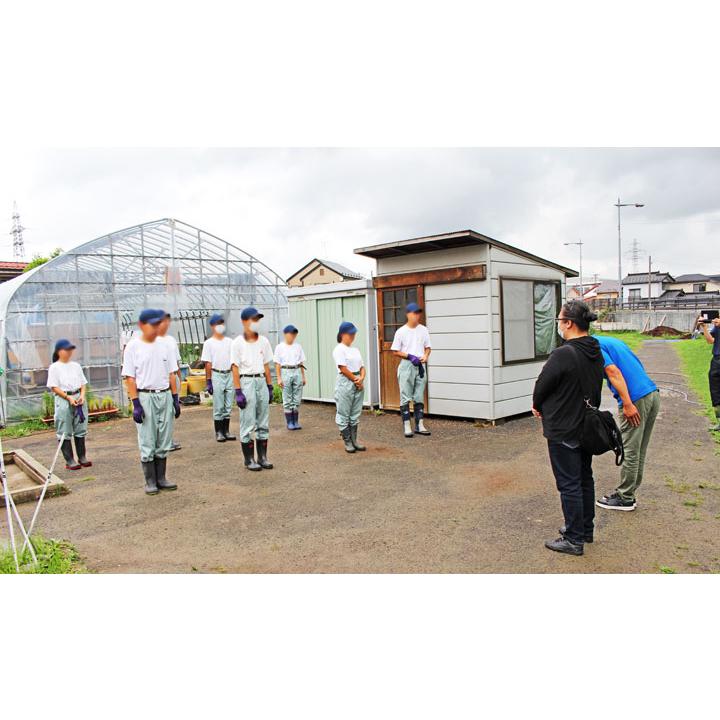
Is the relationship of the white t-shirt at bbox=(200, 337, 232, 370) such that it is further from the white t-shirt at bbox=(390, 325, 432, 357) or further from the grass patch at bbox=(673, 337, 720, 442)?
the grass patch at bbox=(673, 337, 720, 442)

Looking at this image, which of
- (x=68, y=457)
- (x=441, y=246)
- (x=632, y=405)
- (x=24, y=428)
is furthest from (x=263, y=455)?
(x=24, y=428)

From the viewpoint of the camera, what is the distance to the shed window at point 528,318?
7938mm

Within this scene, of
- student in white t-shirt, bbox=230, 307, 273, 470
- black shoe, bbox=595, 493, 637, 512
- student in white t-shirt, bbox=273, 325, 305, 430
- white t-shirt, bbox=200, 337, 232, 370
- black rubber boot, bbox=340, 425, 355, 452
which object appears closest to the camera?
black shoe, bbox=595, 493, 637, 512

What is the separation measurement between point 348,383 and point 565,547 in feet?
11.0

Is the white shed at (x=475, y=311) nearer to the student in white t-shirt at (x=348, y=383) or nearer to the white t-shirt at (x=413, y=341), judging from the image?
the white t-shirt at (x=413, y=341)

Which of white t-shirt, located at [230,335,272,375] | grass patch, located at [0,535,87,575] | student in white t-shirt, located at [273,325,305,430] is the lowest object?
grass patch, located at [0,535,87,575]

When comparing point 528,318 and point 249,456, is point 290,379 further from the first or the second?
point 528,318

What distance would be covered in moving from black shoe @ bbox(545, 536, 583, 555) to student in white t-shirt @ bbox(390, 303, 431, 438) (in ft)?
12.4

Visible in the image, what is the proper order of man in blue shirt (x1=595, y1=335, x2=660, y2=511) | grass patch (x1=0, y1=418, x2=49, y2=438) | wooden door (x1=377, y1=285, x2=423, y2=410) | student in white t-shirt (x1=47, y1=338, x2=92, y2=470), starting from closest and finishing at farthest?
1. man in blue shirt (x1=595, y1=335, x2=660, y2=511)
2. student in white t-shirt (x1=47, y1=338, x2=92, y2=470)
3. grass patch (x1=0, y1=418, x2=49, y2=438)
4. wooden door (x1=377, y1=285, x2=423, y2=410)

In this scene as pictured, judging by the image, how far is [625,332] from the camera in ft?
47.2

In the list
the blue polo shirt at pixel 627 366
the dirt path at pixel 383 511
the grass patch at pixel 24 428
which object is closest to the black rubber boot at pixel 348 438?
the dirt path at pixel 383 511

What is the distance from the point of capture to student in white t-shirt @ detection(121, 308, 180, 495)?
16.1 feet

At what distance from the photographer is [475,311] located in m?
7.78

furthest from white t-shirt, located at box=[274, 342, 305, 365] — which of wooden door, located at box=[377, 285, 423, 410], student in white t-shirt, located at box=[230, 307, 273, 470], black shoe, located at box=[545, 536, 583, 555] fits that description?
black shoe, located at box=[545, 536, 583, 555]
